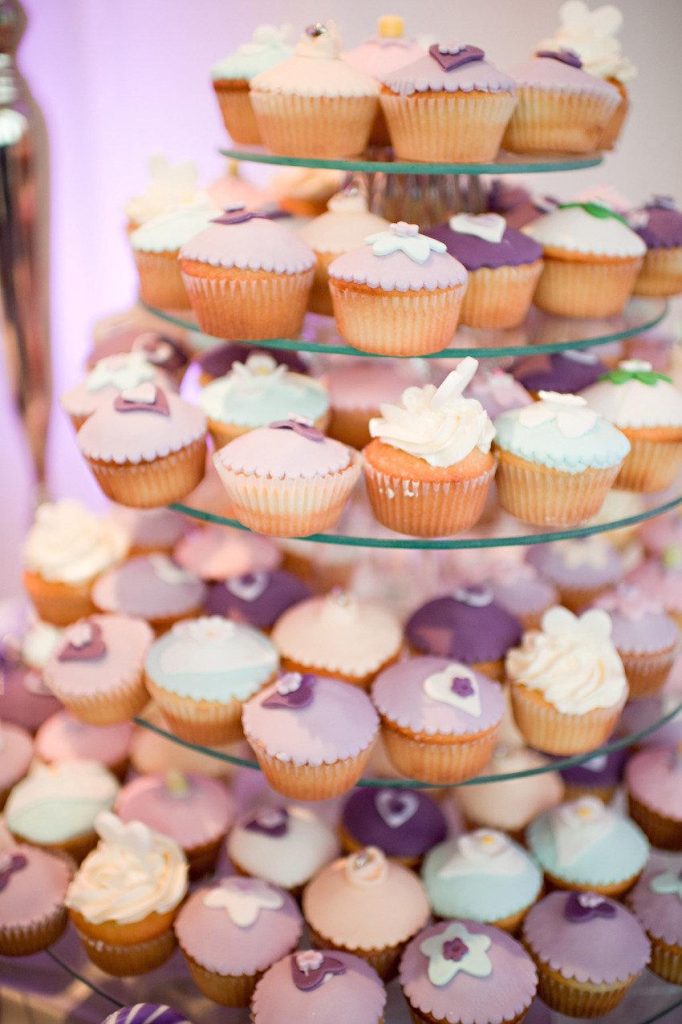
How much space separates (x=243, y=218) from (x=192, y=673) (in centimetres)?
89

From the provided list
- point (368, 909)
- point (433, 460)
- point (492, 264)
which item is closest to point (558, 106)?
point (492, 264)

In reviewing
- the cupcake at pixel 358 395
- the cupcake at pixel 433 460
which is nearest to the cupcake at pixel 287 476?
the cupcake at pixel 433 460

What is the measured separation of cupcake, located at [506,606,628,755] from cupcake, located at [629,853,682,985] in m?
0.37

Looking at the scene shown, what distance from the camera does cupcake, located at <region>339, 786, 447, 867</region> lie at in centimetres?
221

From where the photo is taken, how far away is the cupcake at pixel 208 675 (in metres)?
2.01

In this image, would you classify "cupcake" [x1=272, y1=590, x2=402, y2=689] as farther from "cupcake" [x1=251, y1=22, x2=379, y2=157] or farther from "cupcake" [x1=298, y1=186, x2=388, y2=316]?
"cupcake" [x1=251, y1=22, x2=379, y2=157]

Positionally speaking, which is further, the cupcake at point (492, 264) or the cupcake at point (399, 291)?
the cupcake at point (492, 264)

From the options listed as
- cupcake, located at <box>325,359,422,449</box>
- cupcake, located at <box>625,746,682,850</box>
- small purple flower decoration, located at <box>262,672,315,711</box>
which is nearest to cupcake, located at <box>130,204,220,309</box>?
cupcake, located at <box>325,359,422,449</box>

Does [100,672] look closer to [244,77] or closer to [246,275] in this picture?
[246,275]

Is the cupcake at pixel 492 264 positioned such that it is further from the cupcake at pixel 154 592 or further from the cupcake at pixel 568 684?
the cupcake at pixel 154 592

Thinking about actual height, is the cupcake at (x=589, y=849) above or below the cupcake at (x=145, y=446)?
below

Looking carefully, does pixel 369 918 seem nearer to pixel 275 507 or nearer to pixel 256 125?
pixel 275 507

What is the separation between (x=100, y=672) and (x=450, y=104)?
133cm

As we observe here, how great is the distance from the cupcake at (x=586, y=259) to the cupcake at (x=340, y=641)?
0.76 metres
